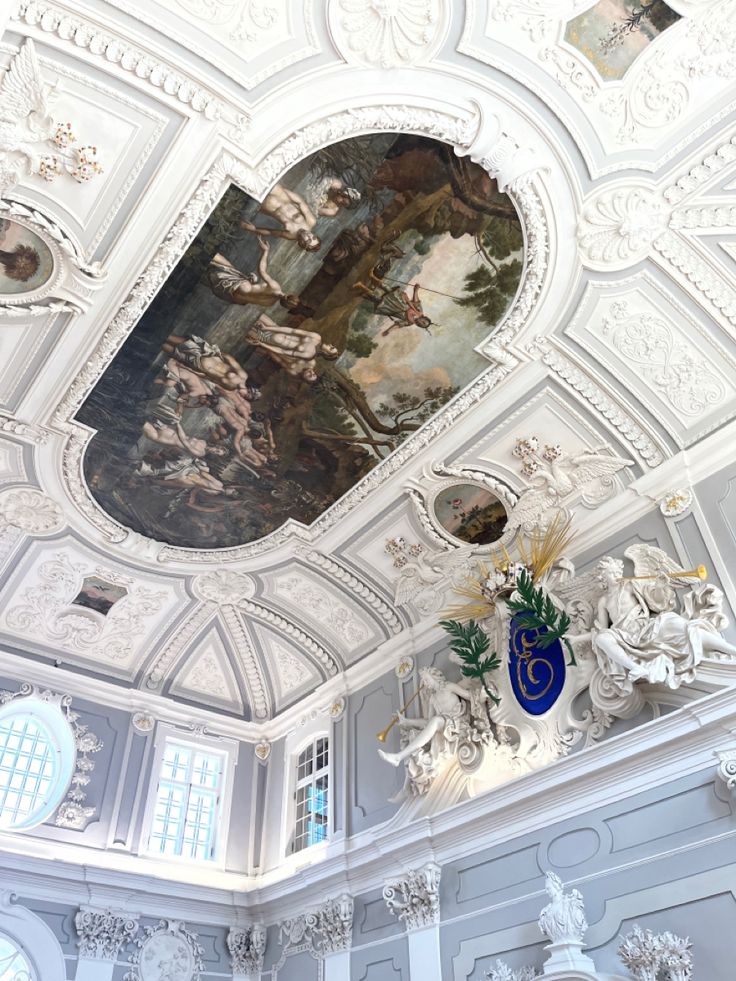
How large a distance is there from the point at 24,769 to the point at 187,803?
2.97 m

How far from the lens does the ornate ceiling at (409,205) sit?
7.21 meters

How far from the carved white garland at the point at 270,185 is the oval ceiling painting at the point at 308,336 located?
13cm

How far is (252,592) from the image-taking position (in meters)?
13.6

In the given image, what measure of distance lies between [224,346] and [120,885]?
8729mm

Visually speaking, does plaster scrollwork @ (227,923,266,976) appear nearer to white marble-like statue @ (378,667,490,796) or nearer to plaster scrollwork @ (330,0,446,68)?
white marble-like statue @ (378,667,490,796)

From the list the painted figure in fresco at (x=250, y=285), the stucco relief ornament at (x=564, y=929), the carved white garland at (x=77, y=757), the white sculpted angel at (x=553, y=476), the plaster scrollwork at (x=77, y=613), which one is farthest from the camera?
the plaster scrollwork at (x=77, y=613)

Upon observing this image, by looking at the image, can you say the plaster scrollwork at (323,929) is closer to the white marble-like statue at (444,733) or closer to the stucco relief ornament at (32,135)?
the white marble-like statue at (444,733)

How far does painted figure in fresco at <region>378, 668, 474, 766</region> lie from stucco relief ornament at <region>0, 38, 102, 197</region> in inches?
318

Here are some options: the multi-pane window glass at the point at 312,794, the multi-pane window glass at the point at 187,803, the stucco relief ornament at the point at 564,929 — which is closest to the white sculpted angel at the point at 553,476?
the stucco relief ornament at the point at 564,929

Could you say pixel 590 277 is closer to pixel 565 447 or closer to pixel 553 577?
pixel 565 447

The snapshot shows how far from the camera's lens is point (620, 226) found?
8.50 m

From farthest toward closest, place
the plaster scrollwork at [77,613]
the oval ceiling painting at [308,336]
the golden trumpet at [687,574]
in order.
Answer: the plaster scrollwork at [77,613] → the golden trumpet at [687,574] → the oval ceiling painting at [308,336]

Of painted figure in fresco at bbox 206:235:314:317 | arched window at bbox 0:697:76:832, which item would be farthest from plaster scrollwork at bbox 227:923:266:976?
painted figure in fresco at bbox 206:235:314:317

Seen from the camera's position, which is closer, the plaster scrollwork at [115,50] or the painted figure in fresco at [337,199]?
the plaster scrollwork at [115,50]
